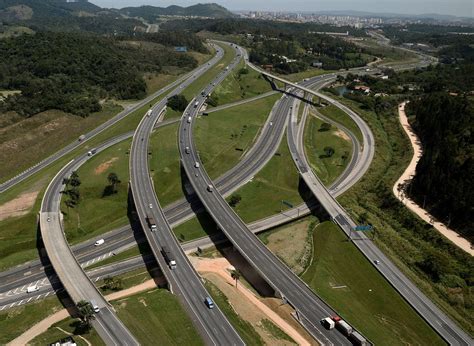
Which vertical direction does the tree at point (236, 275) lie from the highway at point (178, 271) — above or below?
below

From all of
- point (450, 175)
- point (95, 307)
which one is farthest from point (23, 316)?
point (450, 175)

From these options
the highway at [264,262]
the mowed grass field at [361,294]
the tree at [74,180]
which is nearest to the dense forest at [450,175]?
the mowed grass field at [361,294]

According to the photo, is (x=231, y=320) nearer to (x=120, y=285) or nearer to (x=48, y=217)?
(x=120, y=285)

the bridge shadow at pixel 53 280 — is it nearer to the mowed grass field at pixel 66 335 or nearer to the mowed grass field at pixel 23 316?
the mowed grass field at pixel 23 316

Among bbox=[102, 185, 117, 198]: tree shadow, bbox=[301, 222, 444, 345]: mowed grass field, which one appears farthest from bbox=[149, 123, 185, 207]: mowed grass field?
bbox=[301, 222, 444, 345]: mowed grass field

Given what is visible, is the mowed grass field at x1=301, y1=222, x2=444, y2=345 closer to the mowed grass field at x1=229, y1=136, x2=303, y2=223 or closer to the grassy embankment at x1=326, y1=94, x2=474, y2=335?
the grassy embankment at x1=326, y1=94, x2=474, y2=335

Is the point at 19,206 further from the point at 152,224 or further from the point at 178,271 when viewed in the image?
the point at 178,271

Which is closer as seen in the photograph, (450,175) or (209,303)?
(209,303)
